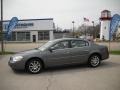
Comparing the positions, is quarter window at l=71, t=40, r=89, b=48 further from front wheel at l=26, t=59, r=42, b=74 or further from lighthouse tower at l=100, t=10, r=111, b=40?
lighthouse tower at l=100, t=10, r=111, b=40

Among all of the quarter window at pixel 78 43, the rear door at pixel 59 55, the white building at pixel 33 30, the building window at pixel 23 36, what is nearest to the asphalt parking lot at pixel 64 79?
the rear door at pixel 59 55

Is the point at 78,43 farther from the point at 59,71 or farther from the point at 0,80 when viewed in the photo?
the point at 0,80

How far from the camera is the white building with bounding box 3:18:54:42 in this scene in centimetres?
6056

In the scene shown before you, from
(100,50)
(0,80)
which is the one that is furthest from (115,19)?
(0,80)

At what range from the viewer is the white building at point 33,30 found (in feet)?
199

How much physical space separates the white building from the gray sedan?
49.7 m

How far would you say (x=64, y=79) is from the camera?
834cm

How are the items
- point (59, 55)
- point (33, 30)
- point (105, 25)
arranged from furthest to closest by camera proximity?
point (33, 30) < point (105, 25) < point (59, 55)

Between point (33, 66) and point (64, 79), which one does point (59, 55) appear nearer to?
point (33, 66)

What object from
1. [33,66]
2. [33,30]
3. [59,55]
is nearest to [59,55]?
[59,55]

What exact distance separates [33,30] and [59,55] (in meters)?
52.1

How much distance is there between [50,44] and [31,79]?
2203 mm

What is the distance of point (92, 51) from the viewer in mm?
10656

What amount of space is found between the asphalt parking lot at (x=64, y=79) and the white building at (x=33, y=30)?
50325 millimetres
